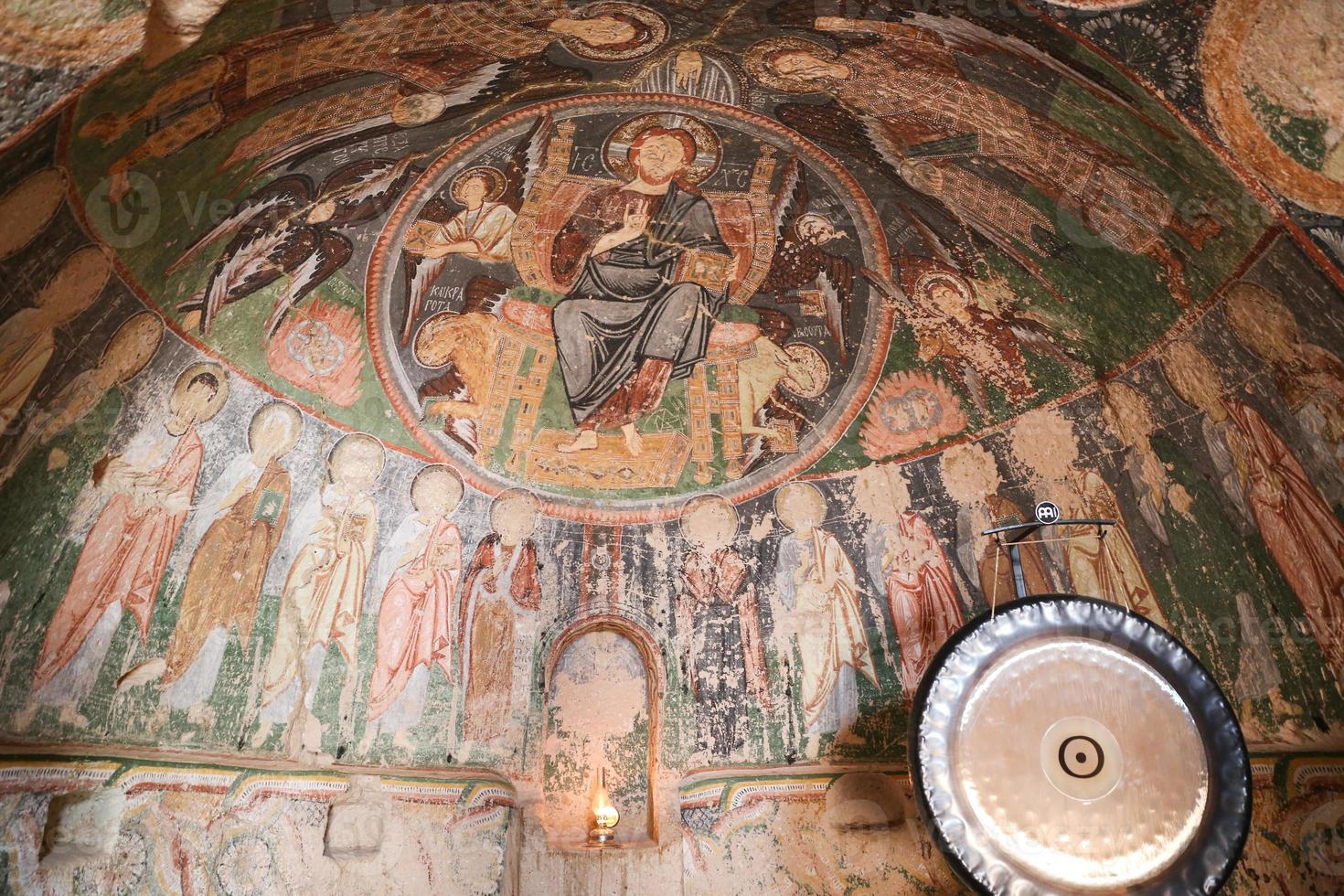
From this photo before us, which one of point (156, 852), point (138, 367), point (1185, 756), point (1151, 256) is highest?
point (1151, 256)

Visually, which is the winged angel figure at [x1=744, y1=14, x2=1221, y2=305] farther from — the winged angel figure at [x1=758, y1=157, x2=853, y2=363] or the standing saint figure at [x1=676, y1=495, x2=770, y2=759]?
the standing saint figure at [x1=676, y1=495, x2=770, y2=759]

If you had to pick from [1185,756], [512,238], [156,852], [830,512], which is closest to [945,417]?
[830,512]

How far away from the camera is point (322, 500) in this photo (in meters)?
8.12

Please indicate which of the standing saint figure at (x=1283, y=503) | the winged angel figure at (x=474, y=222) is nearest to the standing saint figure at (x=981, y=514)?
the standing saint figure at (x=1283, y=503)

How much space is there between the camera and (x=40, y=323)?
595cm

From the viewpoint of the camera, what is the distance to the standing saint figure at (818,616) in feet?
28.2

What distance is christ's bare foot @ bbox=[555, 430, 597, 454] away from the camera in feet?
29.5

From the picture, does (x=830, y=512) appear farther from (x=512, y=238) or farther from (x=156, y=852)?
(x=156, y=852)

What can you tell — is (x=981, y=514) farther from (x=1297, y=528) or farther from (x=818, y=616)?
(x=1297, y=528)

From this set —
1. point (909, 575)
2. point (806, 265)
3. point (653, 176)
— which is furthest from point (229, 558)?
point (909, 575)

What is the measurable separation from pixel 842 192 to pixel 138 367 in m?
5.29

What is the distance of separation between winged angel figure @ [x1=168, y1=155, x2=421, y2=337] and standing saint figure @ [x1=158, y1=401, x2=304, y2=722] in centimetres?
94

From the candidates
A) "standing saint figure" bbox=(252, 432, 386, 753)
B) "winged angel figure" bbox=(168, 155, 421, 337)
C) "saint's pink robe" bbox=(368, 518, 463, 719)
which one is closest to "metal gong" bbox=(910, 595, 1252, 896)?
"saint's pink robe" bbox=(368, 518, 463, 719)

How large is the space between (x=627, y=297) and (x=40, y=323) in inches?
172
